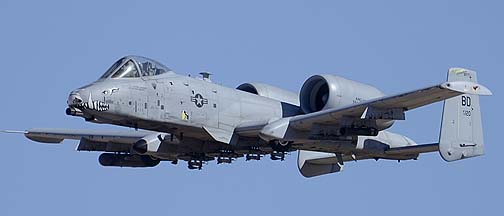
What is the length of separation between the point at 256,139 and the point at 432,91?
7.03 meters

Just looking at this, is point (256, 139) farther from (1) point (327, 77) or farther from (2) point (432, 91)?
(2) point (432, 91)

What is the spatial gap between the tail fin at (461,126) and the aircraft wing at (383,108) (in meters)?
3.22

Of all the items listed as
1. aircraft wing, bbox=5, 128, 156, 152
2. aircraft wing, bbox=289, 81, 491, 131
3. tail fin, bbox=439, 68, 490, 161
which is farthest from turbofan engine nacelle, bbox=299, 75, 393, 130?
aircraft wing, bbox=5, 128, 156, 152

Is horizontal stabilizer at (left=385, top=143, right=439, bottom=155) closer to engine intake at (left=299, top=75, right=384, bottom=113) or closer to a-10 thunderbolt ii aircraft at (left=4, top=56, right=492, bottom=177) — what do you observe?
a-10 thunderbolt ii aircraft at (left=4, top=56, right=492, bottom=177)

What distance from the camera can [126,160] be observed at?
4703 centimetres

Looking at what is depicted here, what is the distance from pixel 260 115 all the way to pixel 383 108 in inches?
171

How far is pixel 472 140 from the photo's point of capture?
Result: 44031 mm

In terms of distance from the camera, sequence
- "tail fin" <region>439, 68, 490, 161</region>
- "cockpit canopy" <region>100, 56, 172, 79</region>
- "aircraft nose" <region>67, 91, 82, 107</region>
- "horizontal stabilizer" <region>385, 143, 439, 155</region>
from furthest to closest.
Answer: "horizontal stabilizer" <region>385, 143, 439, 155</region> < "tail fin" <region>439, 68, 490, 161</region> < "cockpit canopy" <region>100, 56, 172, 79</region> < "aircraft nose" <region>67, 91, 82, 107</region>

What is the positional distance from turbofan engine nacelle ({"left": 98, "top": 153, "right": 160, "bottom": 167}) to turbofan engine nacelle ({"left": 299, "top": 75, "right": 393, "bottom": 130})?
6.49 metres

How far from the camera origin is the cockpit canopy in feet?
135

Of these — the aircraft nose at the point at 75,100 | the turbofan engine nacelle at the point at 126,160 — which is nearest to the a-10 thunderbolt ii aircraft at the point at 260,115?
the aircraft nose at the point at 75,100

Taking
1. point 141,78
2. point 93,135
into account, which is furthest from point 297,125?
point 93,135

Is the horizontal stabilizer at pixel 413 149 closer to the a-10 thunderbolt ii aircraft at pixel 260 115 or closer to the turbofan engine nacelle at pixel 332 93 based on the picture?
the a-10 thunderbolt ii aircraft at pixel 260 115

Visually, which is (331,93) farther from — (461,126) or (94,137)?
(94,137)
